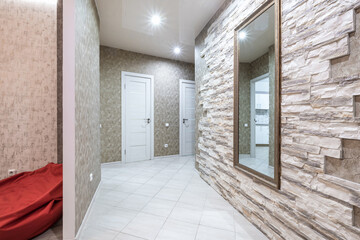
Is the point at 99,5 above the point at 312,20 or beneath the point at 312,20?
above

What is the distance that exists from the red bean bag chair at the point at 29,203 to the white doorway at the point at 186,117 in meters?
3.13

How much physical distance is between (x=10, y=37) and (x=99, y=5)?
3.96 ft

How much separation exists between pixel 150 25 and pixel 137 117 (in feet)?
6.87

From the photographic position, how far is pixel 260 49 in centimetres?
169

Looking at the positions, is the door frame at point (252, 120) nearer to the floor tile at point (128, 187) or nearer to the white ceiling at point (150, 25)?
the white ceiling at point (150, 25)

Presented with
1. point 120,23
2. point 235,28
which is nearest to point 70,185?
point 235,28

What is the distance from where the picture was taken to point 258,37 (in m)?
1.72

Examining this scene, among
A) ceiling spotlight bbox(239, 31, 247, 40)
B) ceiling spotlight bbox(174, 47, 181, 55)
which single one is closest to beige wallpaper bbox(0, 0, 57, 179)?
ceiling spotlight bbox(174, 47, 181, 55)

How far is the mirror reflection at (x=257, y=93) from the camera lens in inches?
59.6

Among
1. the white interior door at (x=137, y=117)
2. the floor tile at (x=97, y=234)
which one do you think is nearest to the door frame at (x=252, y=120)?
the floor tile at (x=97, y=234)

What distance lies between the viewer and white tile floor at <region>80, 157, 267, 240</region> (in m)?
1.58

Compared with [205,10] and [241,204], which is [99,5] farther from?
[241,204]

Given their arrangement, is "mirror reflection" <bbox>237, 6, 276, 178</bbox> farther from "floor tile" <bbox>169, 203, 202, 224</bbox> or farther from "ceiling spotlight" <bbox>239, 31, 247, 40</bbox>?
"floor tile" <bbox>169, 203, 202, 224</bbox>

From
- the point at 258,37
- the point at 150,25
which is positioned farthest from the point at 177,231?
the point at 150,25
